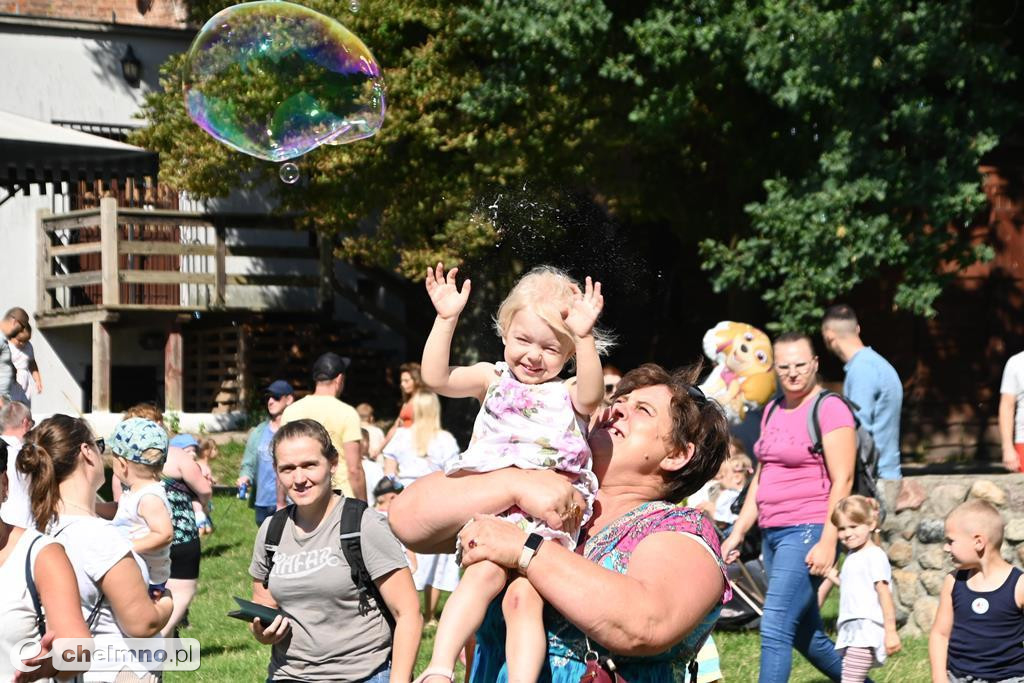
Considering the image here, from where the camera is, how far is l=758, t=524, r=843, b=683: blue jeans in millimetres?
7008

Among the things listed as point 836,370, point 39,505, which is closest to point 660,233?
point 836,370

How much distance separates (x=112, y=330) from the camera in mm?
23094

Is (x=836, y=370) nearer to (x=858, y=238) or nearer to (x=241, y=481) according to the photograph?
(x=858, y=238)

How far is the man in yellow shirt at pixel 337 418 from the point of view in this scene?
9.50 m

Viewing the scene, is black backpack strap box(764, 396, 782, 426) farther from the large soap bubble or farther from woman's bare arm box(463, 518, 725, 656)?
woman's bare arm box(463, 518, 725, 656)

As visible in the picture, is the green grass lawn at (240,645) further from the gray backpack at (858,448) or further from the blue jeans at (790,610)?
the gray backpack at (858,448)

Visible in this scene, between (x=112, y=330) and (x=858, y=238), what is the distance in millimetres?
12688

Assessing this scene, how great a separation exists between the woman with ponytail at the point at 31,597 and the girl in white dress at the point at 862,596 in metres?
4.16

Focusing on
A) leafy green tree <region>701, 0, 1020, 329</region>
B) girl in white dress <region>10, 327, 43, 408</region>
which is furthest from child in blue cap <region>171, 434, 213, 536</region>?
leafy green tree <region>701, 0, 1020, 329</region>

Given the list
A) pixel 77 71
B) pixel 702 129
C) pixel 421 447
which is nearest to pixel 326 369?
pixel 421 447

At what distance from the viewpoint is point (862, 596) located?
24.4ft

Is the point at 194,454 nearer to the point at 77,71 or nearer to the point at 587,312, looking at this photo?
the point at 587,312

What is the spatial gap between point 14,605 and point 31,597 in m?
0.05

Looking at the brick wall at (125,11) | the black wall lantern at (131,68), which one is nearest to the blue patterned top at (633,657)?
the black wall lantern at (131,68)
